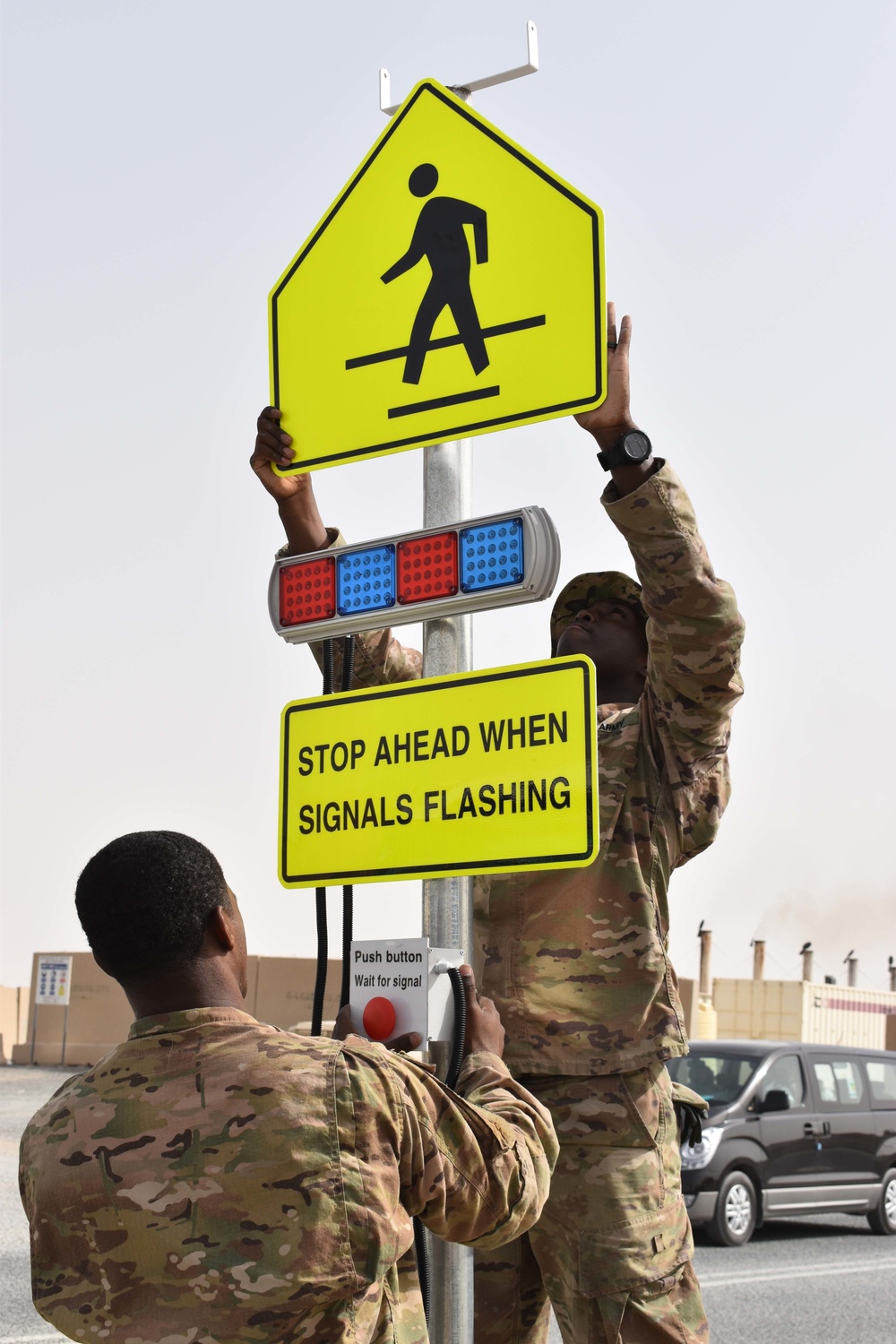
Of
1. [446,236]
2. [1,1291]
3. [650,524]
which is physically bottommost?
[1,1291]

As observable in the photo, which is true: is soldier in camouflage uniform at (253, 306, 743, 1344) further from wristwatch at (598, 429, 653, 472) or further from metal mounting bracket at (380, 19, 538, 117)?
metal mounting bracket at (380, 19, 538, 117)

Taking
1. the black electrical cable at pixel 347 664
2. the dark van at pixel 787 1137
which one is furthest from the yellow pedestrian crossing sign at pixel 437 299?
the dark van at pixel 787 1137

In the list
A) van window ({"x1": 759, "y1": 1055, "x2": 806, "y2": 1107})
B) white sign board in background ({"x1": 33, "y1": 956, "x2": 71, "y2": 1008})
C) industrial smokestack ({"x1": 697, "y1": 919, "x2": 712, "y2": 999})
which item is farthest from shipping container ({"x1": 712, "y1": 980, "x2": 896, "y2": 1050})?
van window ({"x1": 759, "y1": 1055, "x2": 806, "y2": 1107})

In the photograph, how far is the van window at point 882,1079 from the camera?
1281cm

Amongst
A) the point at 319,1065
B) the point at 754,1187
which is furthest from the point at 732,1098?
the point at 319,1065

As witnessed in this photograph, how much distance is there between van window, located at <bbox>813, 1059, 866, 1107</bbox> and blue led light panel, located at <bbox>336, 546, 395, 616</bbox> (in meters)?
10.6

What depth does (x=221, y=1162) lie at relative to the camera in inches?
78.4

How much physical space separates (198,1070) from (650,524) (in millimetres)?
1273

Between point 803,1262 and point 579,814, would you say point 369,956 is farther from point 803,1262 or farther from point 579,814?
point 803,1262

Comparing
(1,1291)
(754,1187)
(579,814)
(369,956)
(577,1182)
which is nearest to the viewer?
(579,814)

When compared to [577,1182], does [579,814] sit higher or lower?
higher

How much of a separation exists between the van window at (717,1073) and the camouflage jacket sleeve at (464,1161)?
9.73 m

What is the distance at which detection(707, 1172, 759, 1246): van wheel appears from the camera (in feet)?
35.1

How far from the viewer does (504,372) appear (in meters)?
2.75
